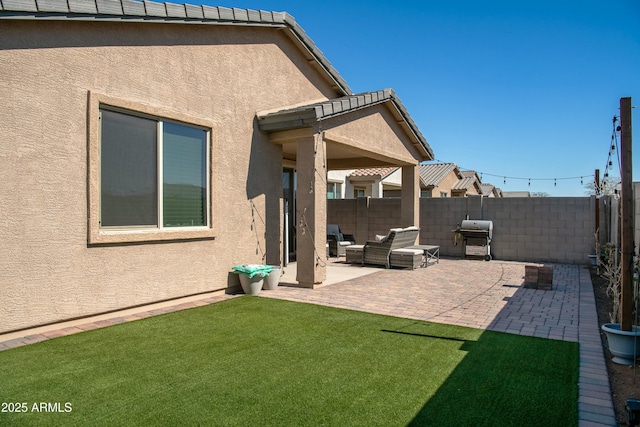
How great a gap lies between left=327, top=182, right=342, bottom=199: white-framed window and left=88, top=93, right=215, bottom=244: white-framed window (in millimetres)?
15163

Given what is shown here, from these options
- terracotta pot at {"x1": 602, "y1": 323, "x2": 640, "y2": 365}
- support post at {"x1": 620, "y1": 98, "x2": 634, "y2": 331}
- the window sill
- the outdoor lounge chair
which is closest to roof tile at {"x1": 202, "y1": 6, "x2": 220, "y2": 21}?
the window sill

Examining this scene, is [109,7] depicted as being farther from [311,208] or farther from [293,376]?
[293,376]

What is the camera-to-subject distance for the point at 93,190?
6297 millimetres

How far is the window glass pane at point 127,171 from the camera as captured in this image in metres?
6.62

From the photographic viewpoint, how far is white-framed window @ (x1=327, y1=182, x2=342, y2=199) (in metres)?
23.6

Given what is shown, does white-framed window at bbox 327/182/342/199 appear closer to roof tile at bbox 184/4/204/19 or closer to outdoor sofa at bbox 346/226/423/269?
outdoor sofa at bbox 346/226/423/269

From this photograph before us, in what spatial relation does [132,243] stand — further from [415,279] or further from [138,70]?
[415,279]

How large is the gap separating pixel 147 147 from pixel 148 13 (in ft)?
7.25

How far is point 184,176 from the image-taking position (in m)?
8.01

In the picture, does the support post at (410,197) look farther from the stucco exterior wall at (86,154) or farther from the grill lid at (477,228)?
the stucco exterior wall at (86,154)

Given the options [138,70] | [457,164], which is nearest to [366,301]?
[138,70]

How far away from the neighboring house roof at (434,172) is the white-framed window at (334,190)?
950cm

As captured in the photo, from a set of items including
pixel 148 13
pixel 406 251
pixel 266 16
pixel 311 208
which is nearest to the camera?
pixel 148 13

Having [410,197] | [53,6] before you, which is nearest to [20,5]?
[53,6]
